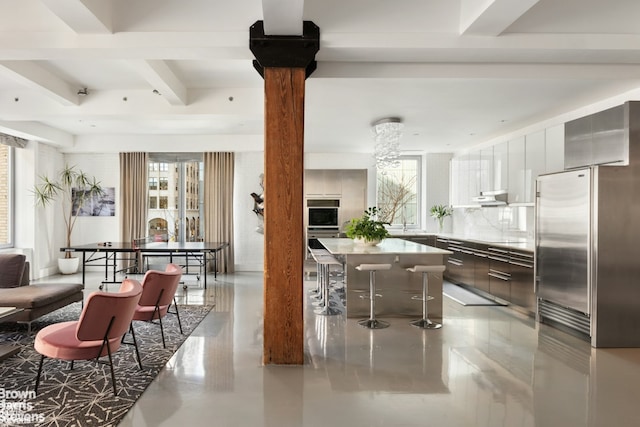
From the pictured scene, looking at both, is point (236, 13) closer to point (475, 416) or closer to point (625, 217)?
point (475, 416)

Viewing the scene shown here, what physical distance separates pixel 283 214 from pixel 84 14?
7.29 feet

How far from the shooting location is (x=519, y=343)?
427 centimetres

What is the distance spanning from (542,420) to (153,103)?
5826 mm

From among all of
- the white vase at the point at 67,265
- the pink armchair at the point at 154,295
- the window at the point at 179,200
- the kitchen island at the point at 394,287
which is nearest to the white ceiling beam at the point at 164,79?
the pink armchair at the point at 154,295

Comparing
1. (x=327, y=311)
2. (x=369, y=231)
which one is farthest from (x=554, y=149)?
(x=327, y=311)

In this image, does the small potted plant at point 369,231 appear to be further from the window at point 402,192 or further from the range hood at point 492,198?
the window at point 402,192

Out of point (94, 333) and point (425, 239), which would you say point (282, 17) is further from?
point (425, 239)

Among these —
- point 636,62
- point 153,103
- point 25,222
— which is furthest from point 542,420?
point 25,222

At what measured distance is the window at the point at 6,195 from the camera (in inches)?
304

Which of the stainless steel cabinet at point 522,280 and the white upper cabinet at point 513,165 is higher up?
the white upper cabinet at point 513,165

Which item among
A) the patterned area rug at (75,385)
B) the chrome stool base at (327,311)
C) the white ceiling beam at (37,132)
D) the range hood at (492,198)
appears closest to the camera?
the patterned area rug at (75,385)

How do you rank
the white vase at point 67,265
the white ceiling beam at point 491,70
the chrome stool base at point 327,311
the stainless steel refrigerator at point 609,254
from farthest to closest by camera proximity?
the white vase at point 67,265 < the chrome stool base at point 327,311 < the stainless steel refrigerator at point 609,254 < the white ceiling beam at point 491,70

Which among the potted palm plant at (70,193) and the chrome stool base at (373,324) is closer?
the chrome stool base at (373,324)

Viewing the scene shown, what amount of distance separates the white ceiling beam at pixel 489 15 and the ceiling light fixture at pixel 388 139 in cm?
277
